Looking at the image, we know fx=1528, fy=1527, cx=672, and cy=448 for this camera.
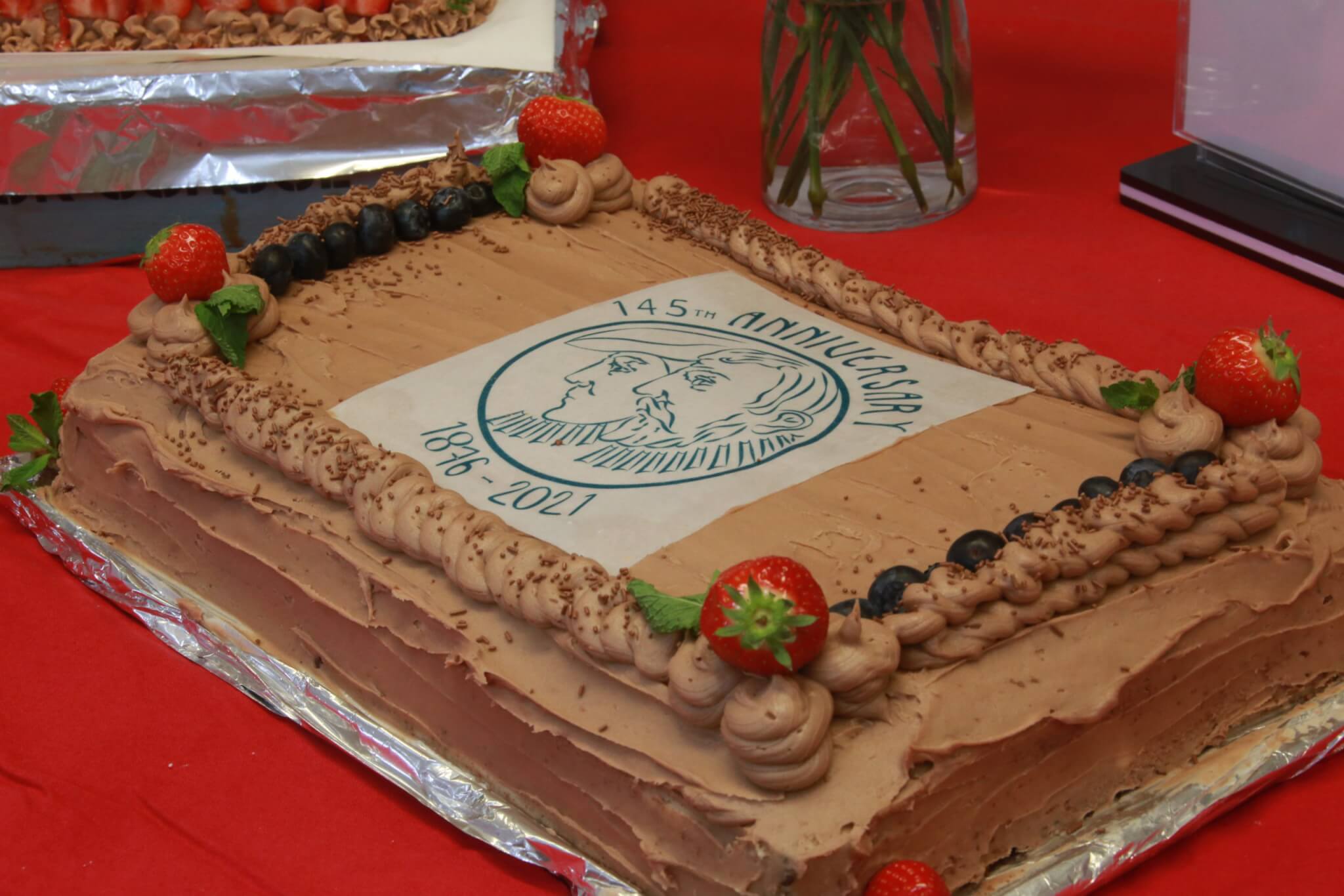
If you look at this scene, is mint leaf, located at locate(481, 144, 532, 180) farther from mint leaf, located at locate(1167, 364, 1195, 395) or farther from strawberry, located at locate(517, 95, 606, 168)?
mint leaf, located at locate(1167, 364, 1195, 395)

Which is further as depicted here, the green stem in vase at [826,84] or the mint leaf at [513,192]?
the green stem in vase at [826,84]

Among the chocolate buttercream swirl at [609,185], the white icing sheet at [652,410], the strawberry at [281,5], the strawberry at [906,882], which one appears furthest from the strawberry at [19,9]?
the strawberry at [906,882]

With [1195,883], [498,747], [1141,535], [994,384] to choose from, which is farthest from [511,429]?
[1195,883]

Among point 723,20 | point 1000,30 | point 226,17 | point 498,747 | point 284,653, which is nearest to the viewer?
point 498,747

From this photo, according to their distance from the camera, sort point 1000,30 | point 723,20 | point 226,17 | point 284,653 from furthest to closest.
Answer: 1. point 723,20
2. point 1000,30
3. point 226,17
4. point 284,653

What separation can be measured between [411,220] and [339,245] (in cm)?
20

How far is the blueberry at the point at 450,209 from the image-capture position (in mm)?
3676

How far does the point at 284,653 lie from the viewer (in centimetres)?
291

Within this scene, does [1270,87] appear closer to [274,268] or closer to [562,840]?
[274,268]

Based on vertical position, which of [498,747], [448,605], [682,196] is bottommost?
[498,747]

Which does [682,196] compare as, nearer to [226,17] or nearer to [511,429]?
[511,429]

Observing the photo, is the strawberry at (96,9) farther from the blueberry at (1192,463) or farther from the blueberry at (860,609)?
the blueberry at (1192,463)

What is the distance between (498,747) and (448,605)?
252 mm

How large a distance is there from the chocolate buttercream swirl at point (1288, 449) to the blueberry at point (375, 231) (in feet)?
6.43
